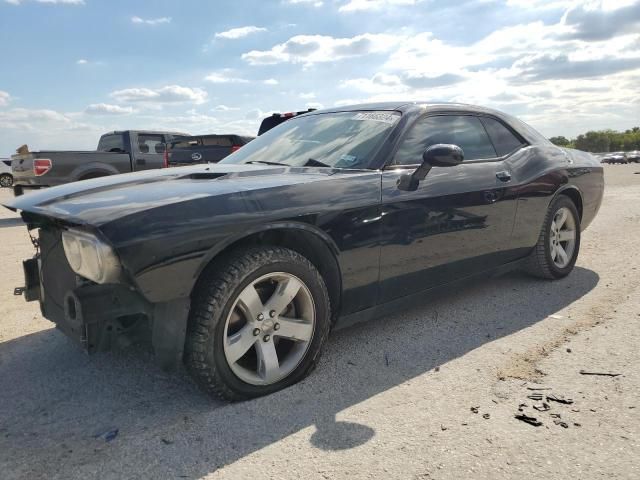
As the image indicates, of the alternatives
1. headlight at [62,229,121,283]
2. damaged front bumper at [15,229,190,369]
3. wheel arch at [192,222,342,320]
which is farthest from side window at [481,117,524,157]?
headlight at [62,229,121,283]

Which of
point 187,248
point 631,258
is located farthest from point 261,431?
point 631,258

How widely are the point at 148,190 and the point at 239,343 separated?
2.81ft

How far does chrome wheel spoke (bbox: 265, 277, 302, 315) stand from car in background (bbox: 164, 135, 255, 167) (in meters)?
6.71

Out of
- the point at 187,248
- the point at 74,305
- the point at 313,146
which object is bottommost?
the point at 74,305

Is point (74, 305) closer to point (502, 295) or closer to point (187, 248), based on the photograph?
point (187, 248)

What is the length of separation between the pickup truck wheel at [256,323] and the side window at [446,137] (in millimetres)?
1045

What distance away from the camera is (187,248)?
7.12 ft

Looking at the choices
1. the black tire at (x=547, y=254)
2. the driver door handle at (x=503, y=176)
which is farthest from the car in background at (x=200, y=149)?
the driver door handle at (x=503, y=176)

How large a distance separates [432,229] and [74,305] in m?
2.01

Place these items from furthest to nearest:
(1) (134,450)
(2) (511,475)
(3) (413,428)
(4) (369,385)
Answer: (4) (369,385) < (3) (413,428) < (1) (134,450) < (2) (511,475)

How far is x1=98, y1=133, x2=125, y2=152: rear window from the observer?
1077 centimetres

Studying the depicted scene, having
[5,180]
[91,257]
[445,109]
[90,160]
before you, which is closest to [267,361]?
[91,257]

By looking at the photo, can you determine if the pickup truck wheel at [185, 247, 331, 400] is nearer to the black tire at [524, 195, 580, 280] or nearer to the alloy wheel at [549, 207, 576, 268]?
the black tire at [524, 195, 580, 280]

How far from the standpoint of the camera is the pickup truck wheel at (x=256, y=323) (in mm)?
2293
